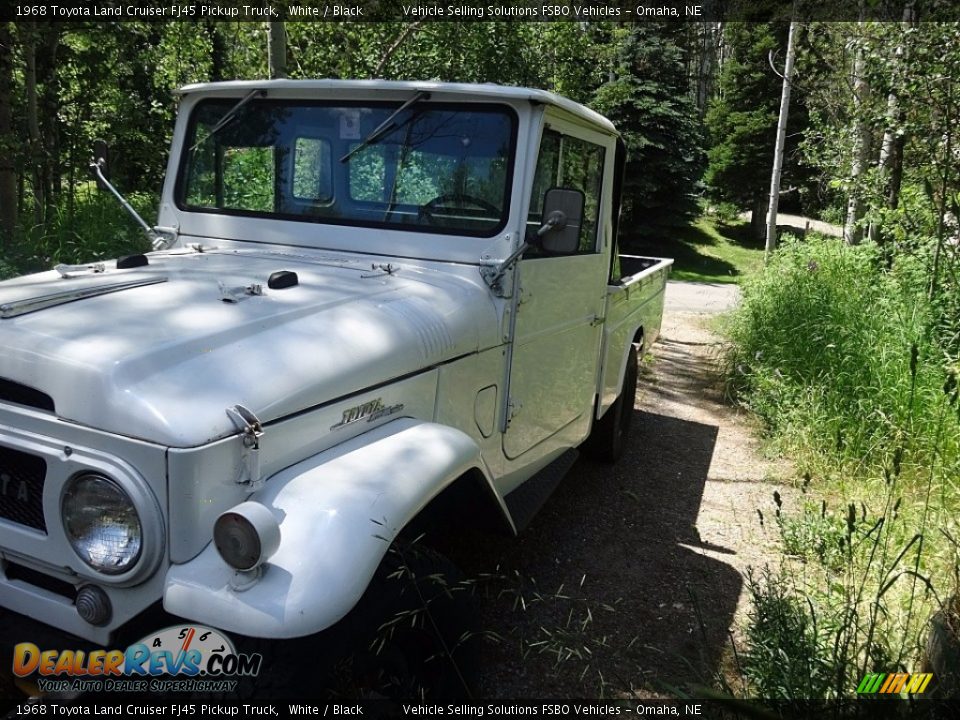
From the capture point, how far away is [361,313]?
2.61 m

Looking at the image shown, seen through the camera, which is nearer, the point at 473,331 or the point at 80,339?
the point at 80,339

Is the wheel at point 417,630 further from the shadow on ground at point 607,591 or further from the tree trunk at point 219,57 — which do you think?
the tree trunk at point 219,57

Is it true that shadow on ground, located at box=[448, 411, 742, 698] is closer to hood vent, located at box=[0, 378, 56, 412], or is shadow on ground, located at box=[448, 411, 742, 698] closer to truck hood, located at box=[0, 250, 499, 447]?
truck hood, located at box=[0, 250, 499, 447]

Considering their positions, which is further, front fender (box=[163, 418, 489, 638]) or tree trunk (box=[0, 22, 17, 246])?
tree trunk (box=[0, 22, 17, 246])

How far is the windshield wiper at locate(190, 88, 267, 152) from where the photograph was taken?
3568 millimetres

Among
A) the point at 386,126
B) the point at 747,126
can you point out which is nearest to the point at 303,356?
the point at 386,126

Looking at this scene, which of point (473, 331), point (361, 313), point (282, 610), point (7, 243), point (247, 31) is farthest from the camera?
point (247, 31)

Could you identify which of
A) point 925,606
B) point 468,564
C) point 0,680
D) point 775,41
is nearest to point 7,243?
point 468,564

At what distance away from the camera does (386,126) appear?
332cm

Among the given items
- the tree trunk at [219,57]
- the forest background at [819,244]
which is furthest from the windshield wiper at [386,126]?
the tree trunk at [219,57]

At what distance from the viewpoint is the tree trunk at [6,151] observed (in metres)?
6.79

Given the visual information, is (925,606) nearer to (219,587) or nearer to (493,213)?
(493,213)

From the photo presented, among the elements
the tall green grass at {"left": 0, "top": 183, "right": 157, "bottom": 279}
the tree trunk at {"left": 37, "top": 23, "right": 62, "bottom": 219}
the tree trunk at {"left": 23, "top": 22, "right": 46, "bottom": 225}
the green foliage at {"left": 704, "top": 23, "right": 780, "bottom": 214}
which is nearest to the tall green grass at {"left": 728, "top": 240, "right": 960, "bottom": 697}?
the tall green grass at {"left": 0, "top": 183, "right": 157, "bottom": 279}

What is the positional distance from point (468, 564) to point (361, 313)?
5.61 feet
